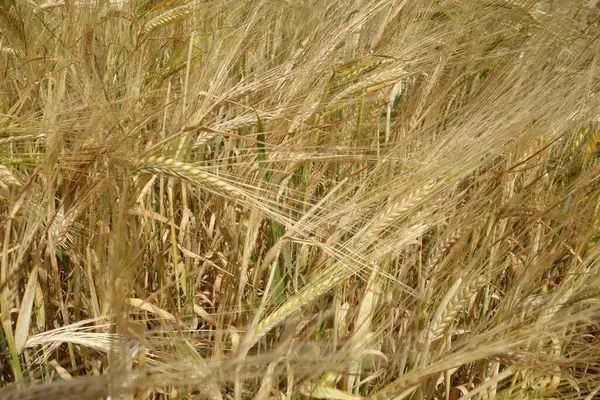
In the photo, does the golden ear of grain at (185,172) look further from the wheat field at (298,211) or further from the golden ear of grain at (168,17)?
the golden ear of grain at (168,17)

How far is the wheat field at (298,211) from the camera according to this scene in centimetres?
92

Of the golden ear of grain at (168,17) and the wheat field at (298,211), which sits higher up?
the golden ear of grain at (168,17)

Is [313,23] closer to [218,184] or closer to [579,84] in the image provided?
[579,84]

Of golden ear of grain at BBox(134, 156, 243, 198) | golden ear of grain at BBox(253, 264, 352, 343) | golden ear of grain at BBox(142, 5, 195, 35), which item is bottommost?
golden ear of grain at BBox(253, 264, 352, 343)

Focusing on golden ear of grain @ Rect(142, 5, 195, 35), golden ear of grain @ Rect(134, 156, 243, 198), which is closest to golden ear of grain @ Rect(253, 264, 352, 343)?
golden ear of grain @ Rect(134, 156, 243, 198)

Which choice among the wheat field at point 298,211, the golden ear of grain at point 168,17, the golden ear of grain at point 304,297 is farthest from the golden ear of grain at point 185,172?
the golden ear of grain at point 168,17

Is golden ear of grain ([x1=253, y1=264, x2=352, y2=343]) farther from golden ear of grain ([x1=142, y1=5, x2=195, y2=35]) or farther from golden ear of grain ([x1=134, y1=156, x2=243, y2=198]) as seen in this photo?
golden ear of grain ([x1=142, y1=5, x2=195, y2=35])

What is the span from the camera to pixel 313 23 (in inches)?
66.7

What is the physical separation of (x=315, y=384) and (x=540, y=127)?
2.16 ft

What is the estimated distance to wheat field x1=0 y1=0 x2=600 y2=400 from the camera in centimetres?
92

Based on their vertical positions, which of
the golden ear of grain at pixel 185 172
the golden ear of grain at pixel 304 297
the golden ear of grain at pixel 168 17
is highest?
the golden ear of grain at pixel 168 17

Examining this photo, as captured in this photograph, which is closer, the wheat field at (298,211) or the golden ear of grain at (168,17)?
the wheat field at (298,211)

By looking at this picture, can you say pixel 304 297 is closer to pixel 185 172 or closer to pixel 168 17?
pixel 185 172

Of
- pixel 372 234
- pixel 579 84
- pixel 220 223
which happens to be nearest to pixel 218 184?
pixel 372 234
